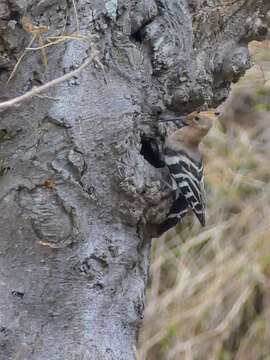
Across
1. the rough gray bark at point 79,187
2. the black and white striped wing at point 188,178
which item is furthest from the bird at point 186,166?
the rough gray bark at point 79,187

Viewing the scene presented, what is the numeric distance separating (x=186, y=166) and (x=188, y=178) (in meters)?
0.17

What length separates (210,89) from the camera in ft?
8.06

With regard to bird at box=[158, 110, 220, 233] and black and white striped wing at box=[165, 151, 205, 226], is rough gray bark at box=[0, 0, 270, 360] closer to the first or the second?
bird at box=[158, 110, 220, 233]

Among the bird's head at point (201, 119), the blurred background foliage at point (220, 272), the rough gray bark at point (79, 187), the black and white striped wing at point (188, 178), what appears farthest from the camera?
the blurred background foliage at point (220, 272)

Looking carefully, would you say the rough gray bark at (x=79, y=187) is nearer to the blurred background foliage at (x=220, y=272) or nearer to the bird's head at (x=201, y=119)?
the bird's head at (x=201, y=119)

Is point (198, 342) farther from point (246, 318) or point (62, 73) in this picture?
point (62, 73)

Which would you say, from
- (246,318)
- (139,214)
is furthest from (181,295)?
(139,214)

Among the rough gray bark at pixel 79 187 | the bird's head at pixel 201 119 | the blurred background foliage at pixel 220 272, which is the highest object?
the rough gray bark at pixel 79 187

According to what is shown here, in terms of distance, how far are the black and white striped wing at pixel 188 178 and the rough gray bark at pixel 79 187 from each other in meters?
0.33

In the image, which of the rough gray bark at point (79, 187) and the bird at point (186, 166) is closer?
the rough gray bark at point (79, 187)

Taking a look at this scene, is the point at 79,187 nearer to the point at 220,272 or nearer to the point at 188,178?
the point at 188,178

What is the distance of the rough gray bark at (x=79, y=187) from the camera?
5.85 ft

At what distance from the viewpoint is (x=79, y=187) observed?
186 cm

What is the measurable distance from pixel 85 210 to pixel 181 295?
2106 millimetres
